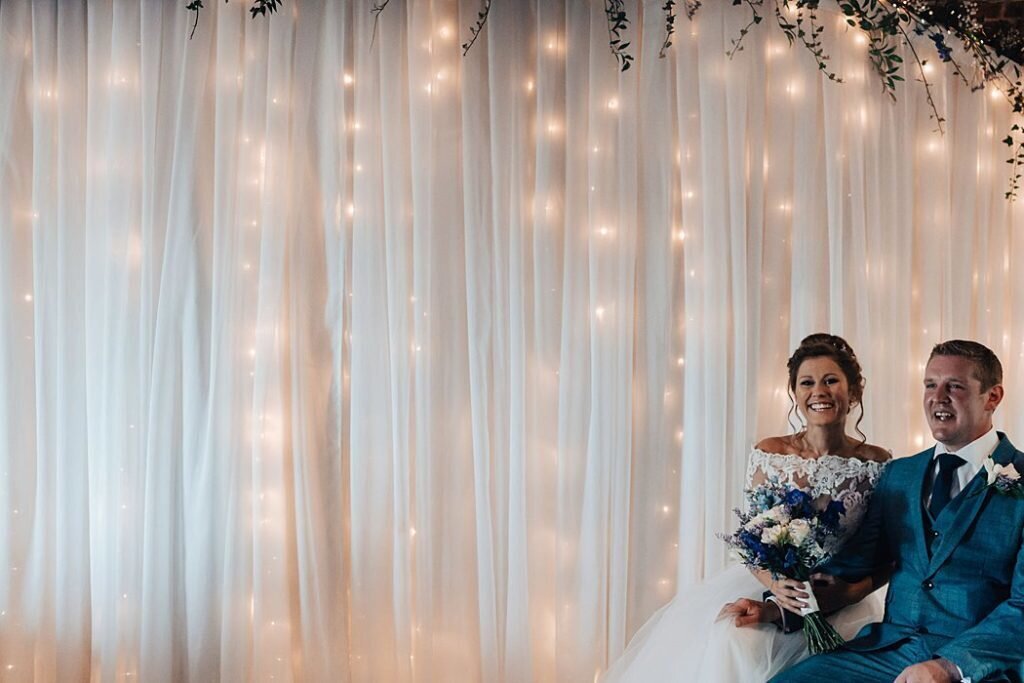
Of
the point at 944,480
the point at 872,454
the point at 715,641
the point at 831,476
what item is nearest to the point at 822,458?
the point at 831,476

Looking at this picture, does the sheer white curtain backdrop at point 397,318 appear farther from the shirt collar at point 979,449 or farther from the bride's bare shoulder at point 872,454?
the shirt collar at point 979,449

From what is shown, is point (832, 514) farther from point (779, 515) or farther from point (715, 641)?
point (715, 641)

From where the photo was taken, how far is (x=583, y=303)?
367cm

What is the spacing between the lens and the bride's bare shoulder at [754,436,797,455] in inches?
125

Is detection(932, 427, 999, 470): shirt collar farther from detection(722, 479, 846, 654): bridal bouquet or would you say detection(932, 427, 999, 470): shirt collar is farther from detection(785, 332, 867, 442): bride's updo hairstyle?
→ detection(785, 332, 867, 442): bride's updo hairstyle

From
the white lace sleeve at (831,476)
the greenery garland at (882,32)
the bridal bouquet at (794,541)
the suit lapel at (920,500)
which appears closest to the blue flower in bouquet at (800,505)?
the bridal bouquet at (794,541)

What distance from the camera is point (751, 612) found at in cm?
277

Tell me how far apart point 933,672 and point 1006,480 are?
1.74 ft

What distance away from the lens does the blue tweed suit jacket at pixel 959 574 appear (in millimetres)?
2396

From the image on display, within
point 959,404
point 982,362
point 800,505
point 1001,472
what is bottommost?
point 800,505

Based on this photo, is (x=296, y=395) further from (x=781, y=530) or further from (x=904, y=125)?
(x=904, y=125)

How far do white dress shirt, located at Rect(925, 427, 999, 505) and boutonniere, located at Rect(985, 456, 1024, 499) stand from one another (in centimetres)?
7

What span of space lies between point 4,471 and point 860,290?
11.0 feet


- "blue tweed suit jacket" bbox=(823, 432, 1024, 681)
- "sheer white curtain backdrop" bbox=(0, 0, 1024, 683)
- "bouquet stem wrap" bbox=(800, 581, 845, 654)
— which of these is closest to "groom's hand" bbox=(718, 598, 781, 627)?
"bouquet stem wrap" bbox=(800, 581, 845, 654)
